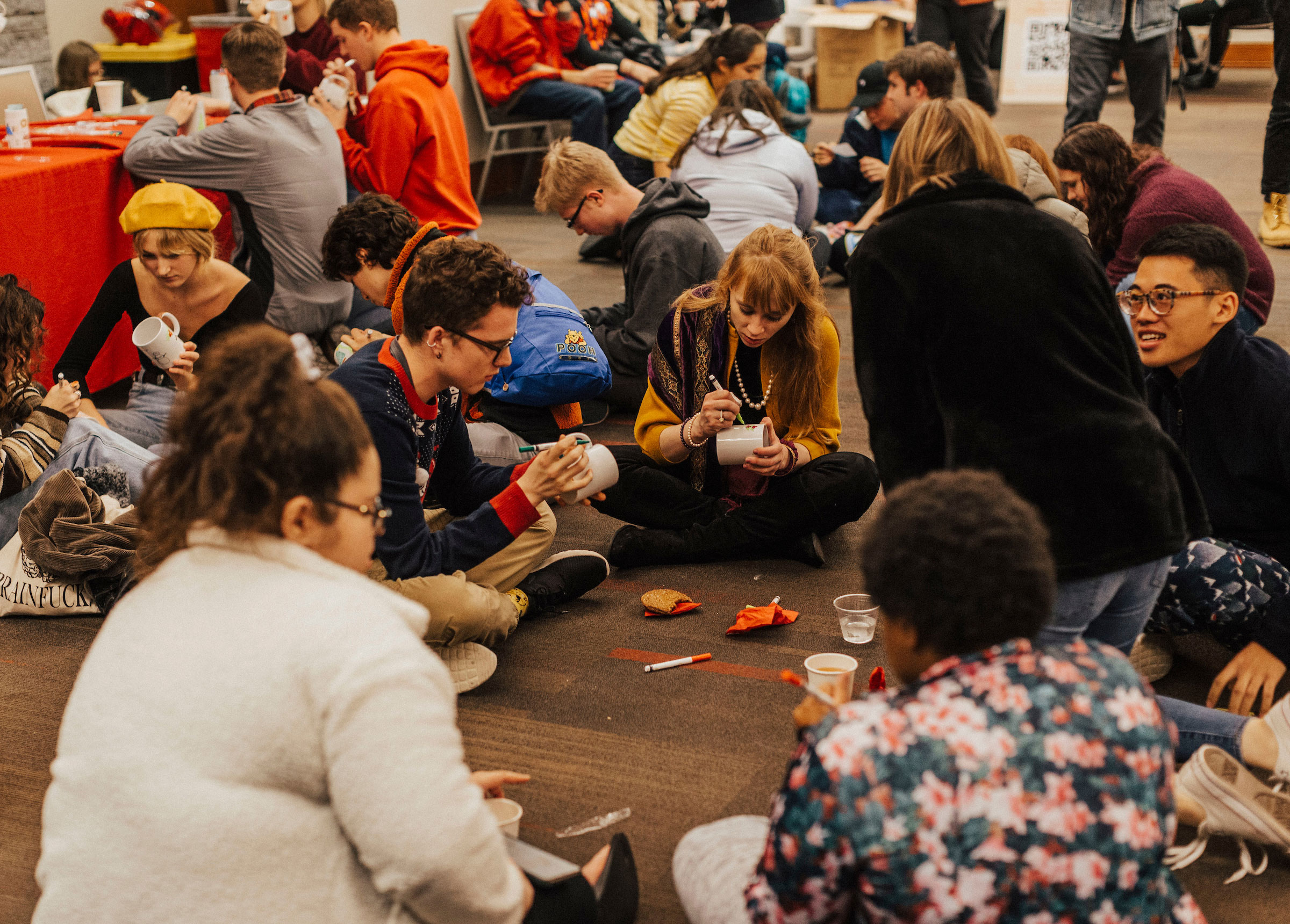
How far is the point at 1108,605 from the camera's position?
1861mm

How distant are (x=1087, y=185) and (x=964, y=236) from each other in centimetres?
240

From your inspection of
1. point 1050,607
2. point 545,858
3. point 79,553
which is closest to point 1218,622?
point 1050,607

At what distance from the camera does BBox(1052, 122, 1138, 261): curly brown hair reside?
382cm

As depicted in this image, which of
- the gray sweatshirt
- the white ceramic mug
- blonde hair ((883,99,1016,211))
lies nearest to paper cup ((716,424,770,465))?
blonde hair ((883,99,1016,211))

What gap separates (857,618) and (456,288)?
114cm

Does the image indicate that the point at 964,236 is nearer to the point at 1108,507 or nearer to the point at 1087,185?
the point at 1108,507

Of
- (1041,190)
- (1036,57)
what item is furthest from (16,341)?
(1036,57)

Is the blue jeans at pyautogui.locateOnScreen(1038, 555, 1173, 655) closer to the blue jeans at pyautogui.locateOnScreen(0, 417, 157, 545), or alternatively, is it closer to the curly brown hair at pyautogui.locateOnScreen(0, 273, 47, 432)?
the blue jeans at pyautogui.locateOnScreen(0, 417, 157, 545)

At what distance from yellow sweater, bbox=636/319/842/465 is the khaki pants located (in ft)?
1.51

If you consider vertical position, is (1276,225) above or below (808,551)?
above

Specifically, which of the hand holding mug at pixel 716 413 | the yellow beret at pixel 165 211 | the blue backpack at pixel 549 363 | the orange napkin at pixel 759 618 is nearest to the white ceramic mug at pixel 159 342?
the yellow beret at pixel 165 211

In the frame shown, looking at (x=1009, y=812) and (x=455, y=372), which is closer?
(x=1009, y=812)

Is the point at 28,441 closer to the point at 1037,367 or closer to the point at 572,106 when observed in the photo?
the point at 1037,367

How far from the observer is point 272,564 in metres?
1.22
